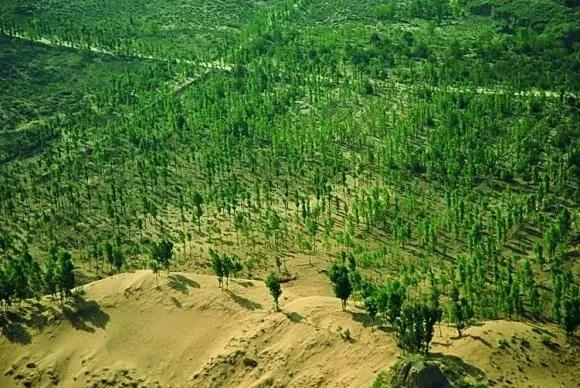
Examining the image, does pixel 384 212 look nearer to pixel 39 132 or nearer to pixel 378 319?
pixel 378 319

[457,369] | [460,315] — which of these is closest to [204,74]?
[460,315]

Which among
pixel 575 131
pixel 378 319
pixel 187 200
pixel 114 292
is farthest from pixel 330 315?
pixel 575 131

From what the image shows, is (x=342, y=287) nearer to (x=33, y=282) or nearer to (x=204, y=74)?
(x=33, y=282)

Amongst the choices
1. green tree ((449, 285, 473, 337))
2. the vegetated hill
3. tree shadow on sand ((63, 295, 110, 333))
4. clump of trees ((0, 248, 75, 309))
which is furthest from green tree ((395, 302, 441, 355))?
clump of trees ((0, 248, 75, 309))

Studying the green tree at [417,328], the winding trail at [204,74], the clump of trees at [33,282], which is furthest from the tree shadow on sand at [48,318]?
the winding trail at [204,74]

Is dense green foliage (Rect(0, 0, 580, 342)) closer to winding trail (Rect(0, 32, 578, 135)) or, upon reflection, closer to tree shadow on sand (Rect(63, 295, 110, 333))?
winding trail (Rect(0, 32, 578, 135))

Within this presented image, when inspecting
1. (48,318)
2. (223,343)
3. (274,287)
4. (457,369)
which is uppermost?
(274,287)
